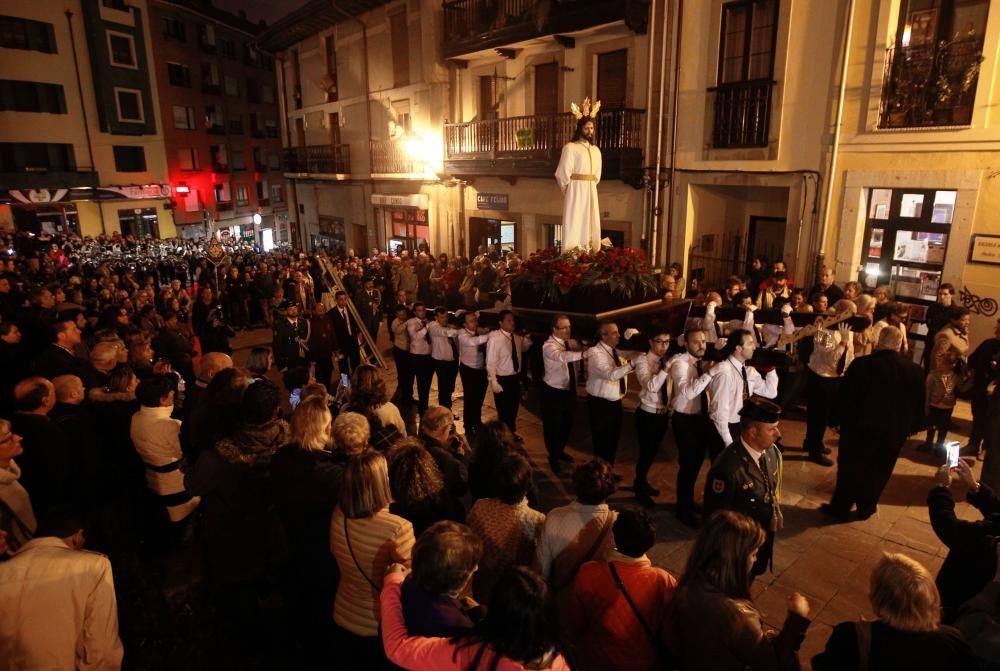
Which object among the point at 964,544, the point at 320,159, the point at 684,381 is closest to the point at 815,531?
the point at 684,381

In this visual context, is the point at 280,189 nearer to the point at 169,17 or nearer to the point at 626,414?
the point at 169,17

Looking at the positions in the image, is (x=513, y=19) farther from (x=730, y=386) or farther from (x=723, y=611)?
(x=723, y=611)

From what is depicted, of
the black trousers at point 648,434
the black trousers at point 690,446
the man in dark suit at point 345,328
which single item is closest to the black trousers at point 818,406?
the black trousers at point 690,446

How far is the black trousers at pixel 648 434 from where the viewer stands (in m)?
6.10

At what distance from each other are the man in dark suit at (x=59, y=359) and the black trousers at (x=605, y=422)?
5.22 m

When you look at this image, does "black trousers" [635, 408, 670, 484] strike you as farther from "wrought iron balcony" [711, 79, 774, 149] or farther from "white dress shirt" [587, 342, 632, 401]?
"wrought iron balcony" [711, 79, 774, 149]

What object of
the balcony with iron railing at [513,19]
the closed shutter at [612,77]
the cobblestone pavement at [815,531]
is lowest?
the cobblestone pavement at [815,531]

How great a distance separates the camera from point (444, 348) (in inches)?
335

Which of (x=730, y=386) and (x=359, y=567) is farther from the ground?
(x=730, y=386)

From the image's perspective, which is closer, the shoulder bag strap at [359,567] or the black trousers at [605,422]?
the shoulder bag strap at [359,567]

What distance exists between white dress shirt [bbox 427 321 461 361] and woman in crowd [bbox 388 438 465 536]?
4.67 metres

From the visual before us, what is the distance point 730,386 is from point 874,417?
1.37 meters

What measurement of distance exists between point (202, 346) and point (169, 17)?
3550 cm

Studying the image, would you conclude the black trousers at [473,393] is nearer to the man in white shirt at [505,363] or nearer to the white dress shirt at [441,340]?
the man in white shirt at [505,363]
